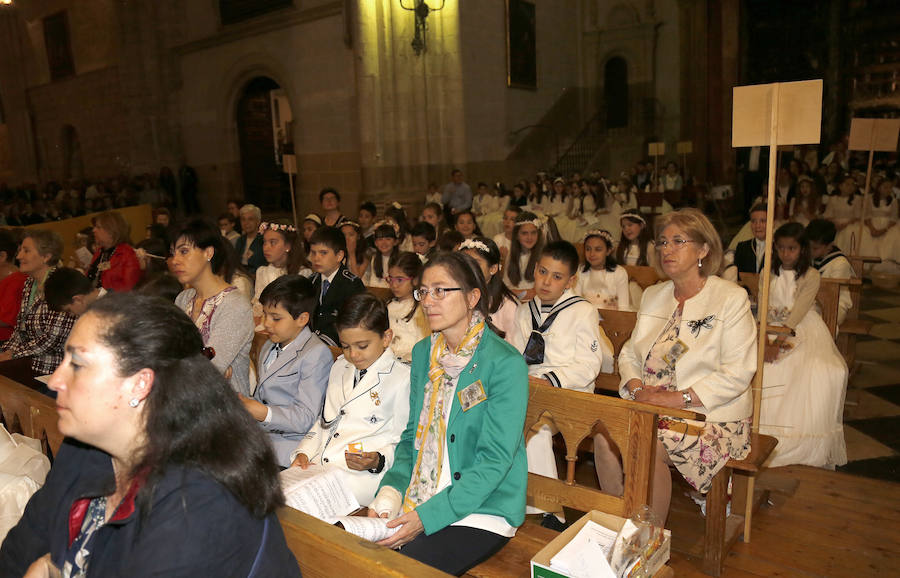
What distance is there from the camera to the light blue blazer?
3156 millimetres

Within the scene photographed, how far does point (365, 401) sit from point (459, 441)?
67cm

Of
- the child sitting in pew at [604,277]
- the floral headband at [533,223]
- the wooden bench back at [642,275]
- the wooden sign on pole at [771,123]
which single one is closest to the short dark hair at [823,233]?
the wooden bench back at [642,275]

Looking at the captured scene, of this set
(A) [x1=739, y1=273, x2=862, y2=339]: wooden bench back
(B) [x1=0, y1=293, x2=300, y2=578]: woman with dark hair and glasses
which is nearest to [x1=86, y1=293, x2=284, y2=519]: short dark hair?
(B) [x1=0, y1=293, x2=300, y2=578]: woman with dark hair and glasses

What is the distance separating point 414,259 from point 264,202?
14.6 m

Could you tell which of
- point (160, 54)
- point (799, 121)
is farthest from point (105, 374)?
point (160, 54)

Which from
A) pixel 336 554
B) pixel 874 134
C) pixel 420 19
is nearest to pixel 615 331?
pixel 336 554

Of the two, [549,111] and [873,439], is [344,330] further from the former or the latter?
[549,111]

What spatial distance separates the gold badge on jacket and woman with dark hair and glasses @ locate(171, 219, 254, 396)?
4.74 ft

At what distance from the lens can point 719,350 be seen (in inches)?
120

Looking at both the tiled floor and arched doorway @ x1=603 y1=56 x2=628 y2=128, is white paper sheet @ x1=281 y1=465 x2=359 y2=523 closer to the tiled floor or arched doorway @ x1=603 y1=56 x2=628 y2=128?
the tiled floor

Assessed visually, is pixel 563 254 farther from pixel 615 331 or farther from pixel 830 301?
pixel 830 301

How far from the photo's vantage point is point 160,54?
1811 cm

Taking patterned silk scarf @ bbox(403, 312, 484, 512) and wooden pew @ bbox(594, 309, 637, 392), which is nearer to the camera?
patterned silk scarf @ bbox(403, 312, 484, 512)

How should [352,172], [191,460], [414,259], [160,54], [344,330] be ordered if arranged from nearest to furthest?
[191,460]
[344,330]
[414,259]
[352,172]
[160,54]
